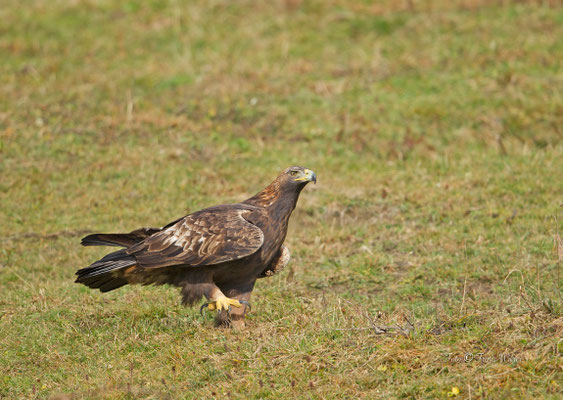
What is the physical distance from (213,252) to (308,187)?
4.73m

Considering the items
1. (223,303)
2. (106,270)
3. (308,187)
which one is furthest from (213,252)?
(308,187)

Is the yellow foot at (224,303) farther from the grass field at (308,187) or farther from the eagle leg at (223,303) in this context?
the grass field at (308,187)

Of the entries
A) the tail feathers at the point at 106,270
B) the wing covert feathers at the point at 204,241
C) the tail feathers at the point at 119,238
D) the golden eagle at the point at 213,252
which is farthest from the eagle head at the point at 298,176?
the tail feathers at the point at 106,270

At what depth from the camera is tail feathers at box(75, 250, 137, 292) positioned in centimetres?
623

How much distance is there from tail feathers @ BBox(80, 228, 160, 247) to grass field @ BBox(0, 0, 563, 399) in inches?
28.0

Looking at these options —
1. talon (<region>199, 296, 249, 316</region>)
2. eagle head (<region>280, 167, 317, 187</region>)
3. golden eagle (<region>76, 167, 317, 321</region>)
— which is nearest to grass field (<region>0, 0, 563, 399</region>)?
talon (<region>199, 296, 249, 316</region>)

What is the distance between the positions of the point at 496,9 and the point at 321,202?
761 cm

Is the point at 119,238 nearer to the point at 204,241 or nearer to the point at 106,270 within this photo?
the point at 106,270

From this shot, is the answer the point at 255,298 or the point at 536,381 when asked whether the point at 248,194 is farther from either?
the point at 536,381

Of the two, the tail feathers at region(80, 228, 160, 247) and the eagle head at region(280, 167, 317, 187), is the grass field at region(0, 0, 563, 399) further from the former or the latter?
the eagle head at region(280, 167, 317, 187)

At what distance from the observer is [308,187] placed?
421 inches

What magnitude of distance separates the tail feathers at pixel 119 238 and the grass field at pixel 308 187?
71 centimetres

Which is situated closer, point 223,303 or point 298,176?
point 223,303

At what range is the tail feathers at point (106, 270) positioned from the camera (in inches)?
245
